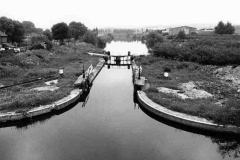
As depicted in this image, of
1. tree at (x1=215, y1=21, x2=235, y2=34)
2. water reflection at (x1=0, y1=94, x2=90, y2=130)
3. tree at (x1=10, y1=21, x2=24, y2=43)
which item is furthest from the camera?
tree at (x1=215, y1=21, x2=235, y2=34)

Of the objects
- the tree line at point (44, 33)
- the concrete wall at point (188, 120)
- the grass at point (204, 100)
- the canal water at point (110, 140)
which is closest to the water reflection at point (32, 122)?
the canal water at point (110, 140)

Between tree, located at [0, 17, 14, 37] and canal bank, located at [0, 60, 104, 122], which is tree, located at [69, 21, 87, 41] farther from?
canal bank, located at [0, 60, 104, 122]

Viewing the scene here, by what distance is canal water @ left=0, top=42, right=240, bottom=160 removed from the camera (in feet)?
23.2

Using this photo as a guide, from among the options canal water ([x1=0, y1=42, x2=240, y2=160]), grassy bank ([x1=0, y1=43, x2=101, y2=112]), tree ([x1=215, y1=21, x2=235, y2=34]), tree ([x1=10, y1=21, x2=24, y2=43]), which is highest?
tree ([x1=215, y1=21, x2=235, y2=34])

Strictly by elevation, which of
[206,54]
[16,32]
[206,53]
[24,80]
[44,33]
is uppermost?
[44,33]

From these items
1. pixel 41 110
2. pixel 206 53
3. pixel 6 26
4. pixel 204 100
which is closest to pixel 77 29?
pixel 6 26

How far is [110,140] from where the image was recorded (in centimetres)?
801

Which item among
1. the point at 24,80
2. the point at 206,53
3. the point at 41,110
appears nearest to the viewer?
the point at 41,110

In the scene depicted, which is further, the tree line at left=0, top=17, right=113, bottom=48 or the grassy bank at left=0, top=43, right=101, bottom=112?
the tree line at left=0, top=17, right=113, bottom=48

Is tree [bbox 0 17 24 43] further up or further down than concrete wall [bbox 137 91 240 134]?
further up

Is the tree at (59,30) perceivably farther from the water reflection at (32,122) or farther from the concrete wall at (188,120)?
the concrete wall at (188,120)

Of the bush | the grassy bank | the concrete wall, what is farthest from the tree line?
the concrete wall

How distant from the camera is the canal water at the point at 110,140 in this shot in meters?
7.06

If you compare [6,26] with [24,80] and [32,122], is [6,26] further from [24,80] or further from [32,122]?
[32,122]
